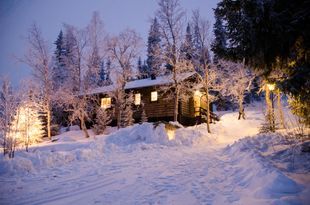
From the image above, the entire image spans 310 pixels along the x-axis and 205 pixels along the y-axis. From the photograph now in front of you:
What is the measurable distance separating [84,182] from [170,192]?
2.72 m

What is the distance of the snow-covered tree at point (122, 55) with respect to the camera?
27469mm

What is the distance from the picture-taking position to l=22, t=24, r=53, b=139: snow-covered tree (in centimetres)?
2725

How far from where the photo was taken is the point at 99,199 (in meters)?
5.17

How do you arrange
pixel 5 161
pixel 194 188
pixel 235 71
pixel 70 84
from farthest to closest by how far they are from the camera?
pixel 235 71 < pixel 70 84 < pixel 5 161 < pixel 194 188

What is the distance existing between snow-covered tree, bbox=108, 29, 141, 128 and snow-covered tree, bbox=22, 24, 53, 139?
7286mm

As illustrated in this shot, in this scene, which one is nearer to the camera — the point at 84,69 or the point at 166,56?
the point at 166,56

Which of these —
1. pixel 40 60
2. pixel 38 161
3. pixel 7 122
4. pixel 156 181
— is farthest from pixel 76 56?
pixel 156 181

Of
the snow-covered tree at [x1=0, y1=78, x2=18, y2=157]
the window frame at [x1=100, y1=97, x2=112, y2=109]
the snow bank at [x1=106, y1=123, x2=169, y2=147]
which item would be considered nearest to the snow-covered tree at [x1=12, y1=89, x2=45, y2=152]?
→ the snow-covered tree at [x1=0, y1=78, x2=18, y2=157]

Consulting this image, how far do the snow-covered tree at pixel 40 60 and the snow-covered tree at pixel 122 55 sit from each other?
729cm

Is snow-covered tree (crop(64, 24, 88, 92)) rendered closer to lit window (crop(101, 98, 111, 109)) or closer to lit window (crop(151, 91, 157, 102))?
lit window (crop(101, 98, 111, 109))

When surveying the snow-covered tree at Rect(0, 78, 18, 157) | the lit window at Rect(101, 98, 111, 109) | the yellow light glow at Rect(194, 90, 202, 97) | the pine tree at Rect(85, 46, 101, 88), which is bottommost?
the snow-covered tree at Rect(0, 78, 18, 157)

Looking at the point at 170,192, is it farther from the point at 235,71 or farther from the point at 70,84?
the point at 235,71

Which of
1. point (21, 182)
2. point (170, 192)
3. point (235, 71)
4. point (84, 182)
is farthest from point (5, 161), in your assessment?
point (235, 71)

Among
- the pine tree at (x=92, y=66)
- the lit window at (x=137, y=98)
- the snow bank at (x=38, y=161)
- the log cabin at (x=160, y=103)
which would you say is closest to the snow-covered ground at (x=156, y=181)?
the snow bank at (x=38, y=161)
